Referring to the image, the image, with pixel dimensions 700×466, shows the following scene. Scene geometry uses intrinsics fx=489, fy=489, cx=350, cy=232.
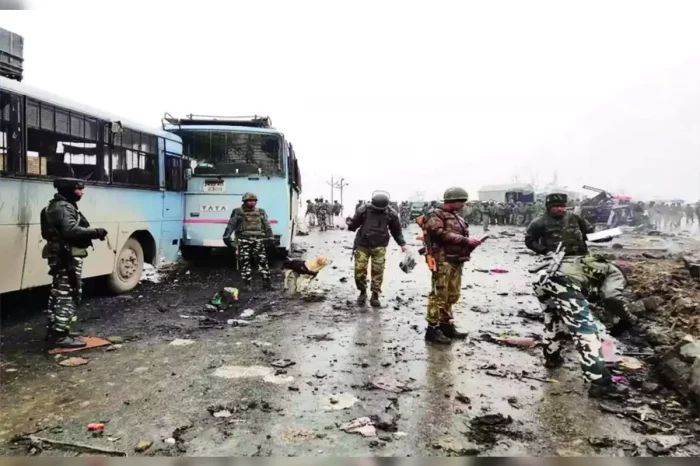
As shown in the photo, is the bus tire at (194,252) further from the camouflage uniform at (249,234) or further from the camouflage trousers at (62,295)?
the camouflage trousers at (62,295)

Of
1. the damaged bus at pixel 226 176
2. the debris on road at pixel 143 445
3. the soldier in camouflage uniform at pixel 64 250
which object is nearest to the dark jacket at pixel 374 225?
the damaged bus at pixel 226 176

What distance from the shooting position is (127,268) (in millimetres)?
7391

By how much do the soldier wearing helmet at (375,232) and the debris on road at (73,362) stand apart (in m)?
3.67

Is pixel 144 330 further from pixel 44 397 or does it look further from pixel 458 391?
pixel 458 391

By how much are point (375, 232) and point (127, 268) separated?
150 inches

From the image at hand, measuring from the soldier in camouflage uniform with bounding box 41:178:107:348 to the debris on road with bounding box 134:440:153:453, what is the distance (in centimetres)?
225

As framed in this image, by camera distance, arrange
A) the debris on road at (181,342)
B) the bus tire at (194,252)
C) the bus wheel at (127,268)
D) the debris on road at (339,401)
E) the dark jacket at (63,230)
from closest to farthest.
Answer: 1. the debris on road at (339,401)
2. the dark jacket at (63,230)
3. the debris on road at (181,342)
4. the bus wheel at (127,268)
5. the bus tire at (194,252)

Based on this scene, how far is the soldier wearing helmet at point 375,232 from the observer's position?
22.5 ft

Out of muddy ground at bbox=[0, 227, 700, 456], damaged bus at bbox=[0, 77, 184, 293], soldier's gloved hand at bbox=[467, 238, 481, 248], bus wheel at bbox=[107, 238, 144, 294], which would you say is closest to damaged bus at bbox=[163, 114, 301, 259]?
damaged bus at bbox=[0, 77, 184, 293]

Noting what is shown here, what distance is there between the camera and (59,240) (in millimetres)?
4469

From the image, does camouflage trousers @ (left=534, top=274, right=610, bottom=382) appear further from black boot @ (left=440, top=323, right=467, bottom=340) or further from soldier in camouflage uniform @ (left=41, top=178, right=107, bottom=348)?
soldier in camouflage uniform @ (left=41, top=178, right=107, bottom=348)

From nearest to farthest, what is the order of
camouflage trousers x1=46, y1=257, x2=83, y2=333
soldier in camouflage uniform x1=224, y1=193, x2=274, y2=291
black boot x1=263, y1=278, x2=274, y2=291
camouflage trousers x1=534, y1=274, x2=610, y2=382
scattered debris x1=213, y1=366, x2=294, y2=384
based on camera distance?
camouflage trousers x1=534, y1=274, x2=610, y2=382, scattered debris x1=213, y1=366, x2=294, y2=384, camouflage trousers x1=46, y1=257, x2=83, y2=333, soldier in camouflage uniform x1=224, y1=193, x2=274, y2=291, black boot x1=263, y1=278, x2=274, y2=291

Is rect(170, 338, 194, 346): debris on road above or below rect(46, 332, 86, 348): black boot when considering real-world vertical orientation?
below

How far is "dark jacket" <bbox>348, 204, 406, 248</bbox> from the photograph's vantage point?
6.85 meters
